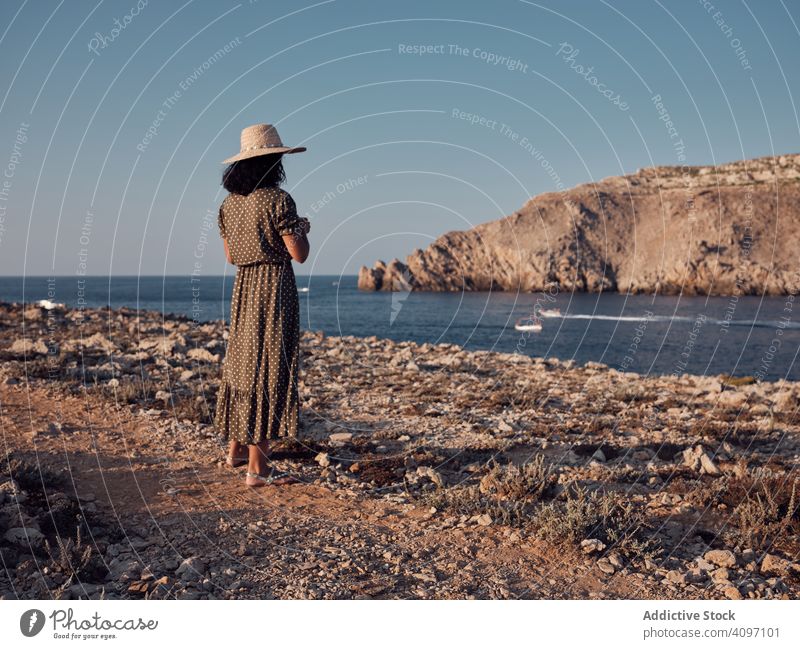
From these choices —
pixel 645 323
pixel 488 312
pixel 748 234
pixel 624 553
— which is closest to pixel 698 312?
pixel 645 323

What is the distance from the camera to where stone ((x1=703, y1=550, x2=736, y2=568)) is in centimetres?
415

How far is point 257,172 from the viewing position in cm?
525

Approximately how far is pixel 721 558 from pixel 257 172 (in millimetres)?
4860

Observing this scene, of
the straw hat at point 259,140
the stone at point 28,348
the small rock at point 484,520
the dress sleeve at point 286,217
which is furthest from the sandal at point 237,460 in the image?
the stone at point 28,348

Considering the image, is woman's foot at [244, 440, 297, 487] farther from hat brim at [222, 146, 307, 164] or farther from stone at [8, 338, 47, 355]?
stone at [8, 338, 47, 355]

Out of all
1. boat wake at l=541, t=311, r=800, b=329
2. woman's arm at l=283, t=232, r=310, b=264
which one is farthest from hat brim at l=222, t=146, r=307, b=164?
boat wake at l=541, t=311, r=800, b=329

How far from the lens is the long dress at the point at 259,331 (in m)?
5.32

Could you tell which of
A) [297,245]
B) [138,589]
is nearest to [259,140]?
[297,245]

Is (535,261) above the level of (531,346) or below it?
above

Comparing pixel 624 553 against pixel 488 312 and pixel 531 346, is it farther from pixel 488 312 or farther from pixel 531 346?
pixel 488 312

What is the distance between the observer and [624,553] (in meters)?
4.29

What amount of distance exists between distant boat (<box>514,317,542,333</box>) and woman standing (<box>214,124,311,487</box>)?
130 feet

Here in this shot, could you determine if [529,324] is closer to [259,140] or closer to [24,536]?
[259,140]
